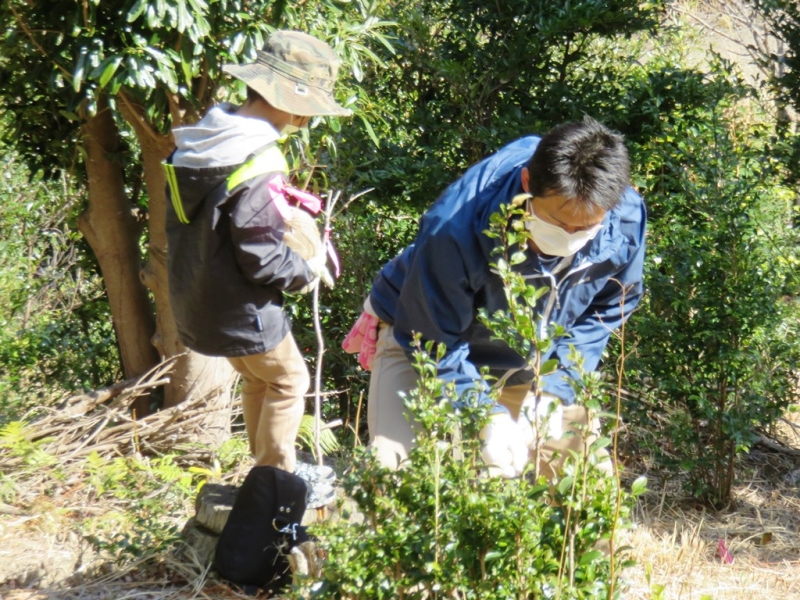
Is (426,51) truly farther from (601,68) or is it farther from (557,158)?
(557,158)

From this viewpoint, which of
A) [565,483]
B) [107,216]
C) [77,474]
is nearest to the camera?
[565,483]

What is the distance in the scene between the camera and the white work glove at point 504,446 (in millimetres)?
2604

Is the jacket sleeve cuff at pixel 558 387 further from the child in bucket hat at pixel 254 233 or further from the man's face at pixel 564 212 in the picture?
the child in bucket hat at pixel 254 233

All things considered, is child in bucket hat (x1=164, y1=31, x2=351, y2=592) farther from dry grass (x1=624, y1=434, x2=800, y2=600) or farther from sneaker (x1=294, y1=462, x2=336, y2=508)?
dry grass (x1=624, y1=434, x2=800, y2=600)

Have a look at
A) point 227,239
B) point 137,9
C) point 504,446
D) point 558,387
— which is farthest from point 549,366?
point 137,9

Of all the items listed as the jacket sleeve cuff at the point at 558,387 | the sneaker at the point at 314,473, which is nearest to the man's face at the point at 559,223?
the jacket sleeve cuff at the point at 558,387

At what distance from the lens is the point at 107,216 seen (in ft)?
17.8

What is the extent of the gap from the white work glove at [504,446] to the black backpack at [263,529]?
95 centimetres

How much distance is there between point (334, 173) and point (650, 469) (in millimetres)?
2551

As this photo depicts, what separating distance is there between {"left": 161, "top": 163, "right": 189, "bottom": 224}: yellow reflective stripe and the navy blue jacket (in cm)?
72

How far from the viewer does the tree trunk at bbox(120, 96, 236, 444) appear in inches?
203

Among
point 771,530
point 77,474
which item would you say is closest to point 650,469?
point 771,530

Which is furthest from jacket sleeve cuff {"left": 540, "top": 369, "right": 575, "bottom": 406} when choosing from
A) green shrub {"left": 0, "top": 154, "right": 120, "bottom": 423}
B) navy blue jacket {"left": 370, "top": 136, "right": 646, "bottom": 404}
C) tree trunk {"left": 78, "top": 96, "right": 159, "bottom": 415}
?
green shrub {"left": 0, "top": 154, "right": 120, "bottom": 423}

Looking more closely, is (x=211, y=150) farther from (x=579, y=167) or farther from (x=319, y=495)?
(x=319, y=495)
